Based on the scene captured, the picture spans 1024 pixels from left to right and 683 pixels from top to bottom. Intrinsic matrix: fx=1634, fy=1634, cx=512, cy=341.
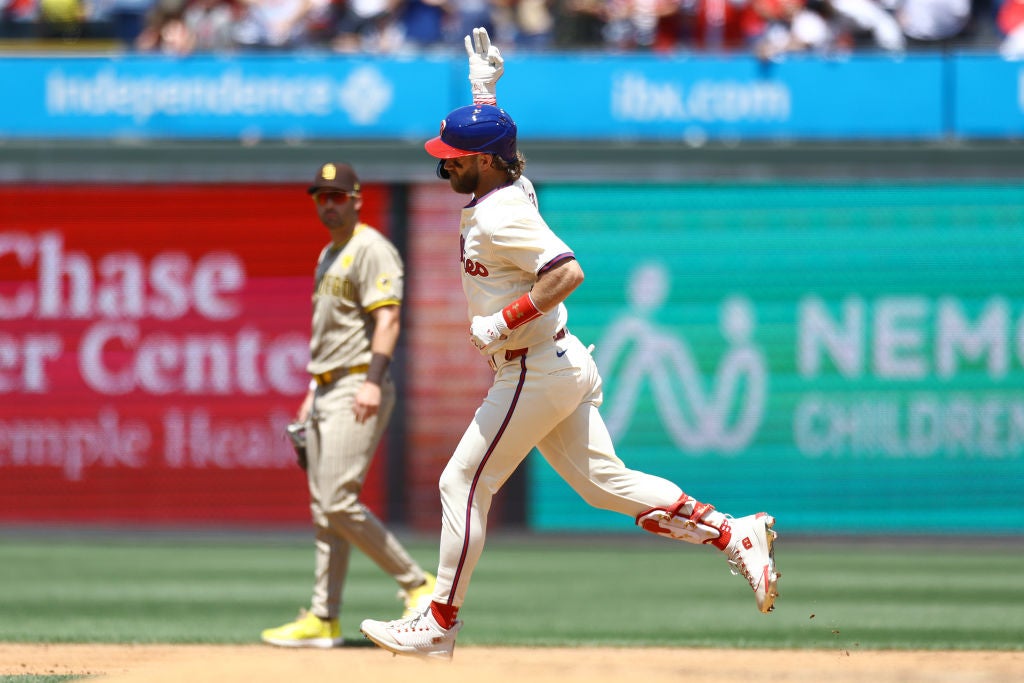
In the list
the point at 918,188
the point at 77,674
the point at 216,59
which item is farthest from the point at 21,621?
the point at 918,188

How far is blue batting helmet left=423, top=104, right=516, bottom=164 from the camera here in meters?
6.36

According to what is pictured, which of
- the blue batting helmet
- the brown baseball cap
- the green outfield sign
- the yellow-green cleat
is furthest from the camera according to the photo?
the green outfield sign

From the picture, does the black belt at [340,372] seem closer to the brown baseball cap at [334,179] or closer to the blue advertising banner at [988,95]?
the brown baseball cap at [334,179]

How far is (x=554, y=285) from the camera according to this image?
622cm

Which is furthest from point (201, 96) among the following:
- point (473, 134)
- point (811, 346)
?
point (473, 134)

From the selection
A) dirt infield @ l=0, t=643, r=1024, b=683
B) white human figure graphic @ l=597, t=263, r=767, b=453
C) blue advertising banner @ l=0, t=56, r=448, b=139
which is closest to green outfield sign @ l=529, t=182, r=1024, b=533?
white human figure graphic @ l=597, t=263, r=767, b=453

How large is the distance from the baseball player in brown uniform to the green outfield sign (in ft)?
20.4

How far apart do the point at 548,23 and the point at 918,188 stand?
3776 millimetres

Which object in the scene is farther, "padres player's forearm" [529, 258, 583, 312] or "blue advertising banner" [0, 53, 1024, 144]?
"blue advertising banner" [0, 53, 1024, 144]

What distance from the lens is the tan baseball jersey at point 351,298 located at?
8023mm

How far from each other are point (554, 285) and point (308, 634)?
258cm

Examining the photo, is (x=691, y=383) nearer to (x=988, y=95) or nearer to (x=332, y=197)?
(x=988, y=95)

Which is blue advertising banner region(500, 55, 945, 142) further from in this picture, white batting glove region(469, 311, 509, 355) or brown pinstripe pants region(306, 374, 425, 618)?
white batting glove region(469, 311, 509, 355)

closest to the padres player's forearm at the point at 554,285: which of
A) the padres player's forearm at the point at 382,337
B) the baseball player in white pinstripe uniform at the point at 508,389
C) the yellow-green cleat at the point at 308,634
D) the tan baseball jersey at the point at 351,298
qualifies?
the baseball player in white pinstripe uniform at the point at 508,389
